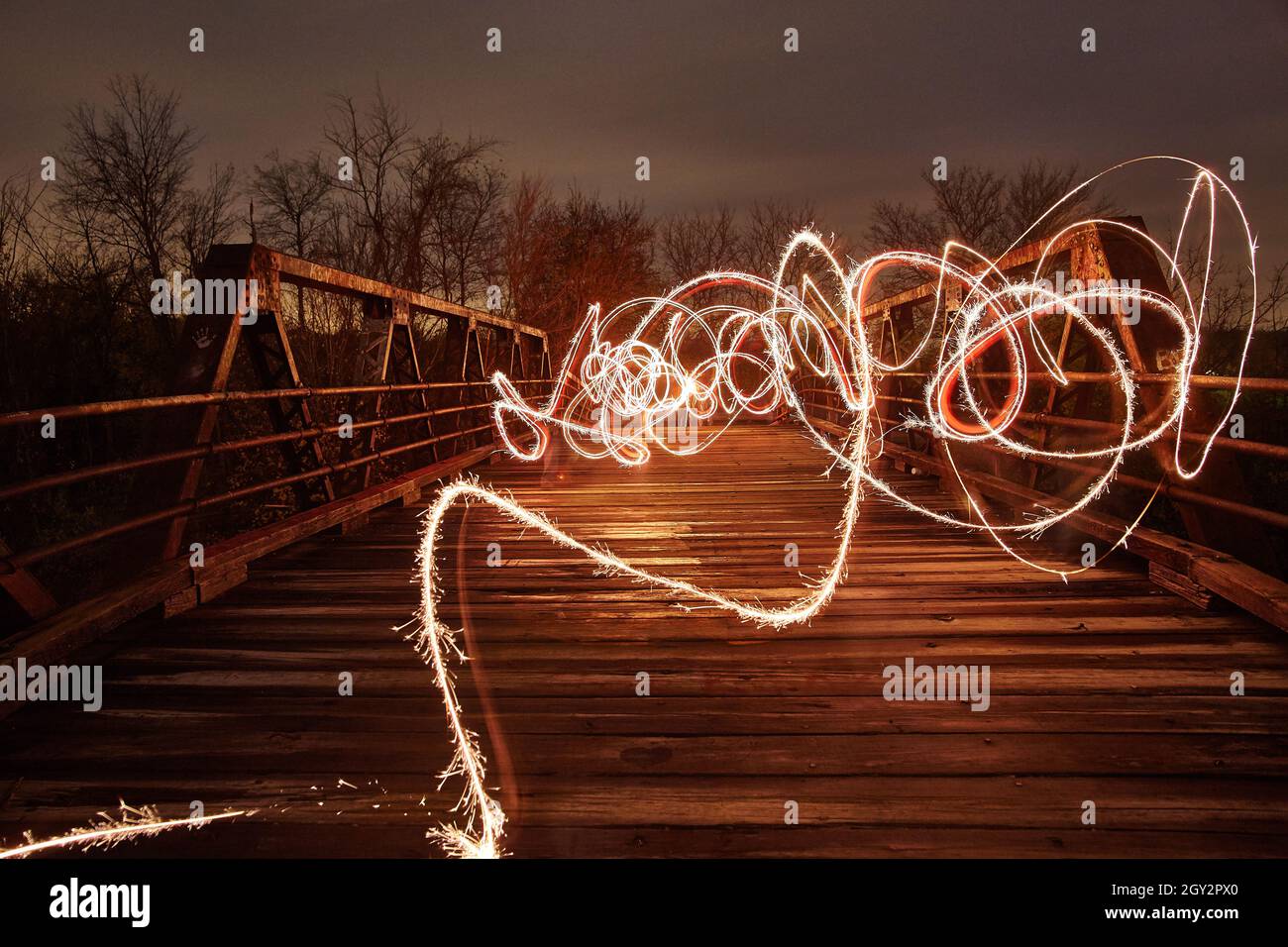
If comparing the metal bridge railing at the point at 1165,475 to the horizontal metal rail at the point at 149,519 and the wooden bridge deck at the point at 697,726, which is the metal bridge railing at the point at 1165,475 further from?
the horizontal metal rail at the point at 149,519

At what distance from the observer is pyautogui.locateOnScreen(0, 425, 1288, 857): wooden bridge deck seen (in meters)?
2.27

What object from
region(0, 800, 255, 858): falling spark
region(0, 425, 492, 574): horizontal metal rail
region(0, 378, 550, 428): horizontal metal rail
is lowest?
region(0, 800, 255, 858): falling spark

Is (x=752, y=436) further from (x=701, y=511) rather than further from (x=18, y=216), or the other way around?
(x=18, y=216)

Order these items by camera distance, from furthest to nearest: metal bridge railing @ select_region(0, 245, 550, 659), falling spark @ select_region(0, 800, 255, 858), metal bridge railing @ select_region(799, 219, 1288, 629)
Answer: metal bridge railing @ select_region(799, 219, 1288, 629)
metal bridge railing @ select_region(0, 245, 550, 659)
falling spark @ select_region(0, 800, 255, 858)

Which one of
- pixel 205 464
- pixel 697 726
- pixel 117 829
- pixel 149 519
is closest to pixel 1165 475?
pixel 697 726

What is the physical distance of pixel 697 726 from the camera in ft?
9.47

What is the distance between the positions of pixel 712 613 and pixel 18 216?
39.9ft

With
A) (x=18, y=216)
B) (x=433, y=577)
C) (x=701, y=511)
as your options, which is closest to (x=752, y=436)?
(x=701, y=511)

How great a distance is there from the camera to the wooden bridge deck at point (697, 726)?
2.27 metres

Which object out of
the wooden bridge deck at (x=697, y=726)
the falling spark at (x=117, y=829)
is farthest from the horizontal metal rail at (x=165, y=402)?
the falling spark at (x=117, y=829)

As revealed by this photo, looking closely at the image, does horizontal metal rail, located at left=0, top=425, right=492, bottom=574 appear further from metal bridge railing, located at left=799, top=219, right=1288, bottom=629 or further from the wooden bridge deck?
metal bridge railing, located at left=799, top=219, right=1288, bottom=629

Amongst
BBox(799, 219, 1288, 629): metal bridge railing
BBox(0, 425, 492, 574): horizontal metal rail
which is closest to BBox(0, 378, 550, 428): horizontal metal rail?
BBox(0, 425, 492, 574): horizontal metal rail

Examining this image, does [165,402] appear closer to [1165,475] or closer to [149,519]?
[149,519]

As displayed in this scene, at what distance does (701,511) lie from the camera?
740 centimetres
